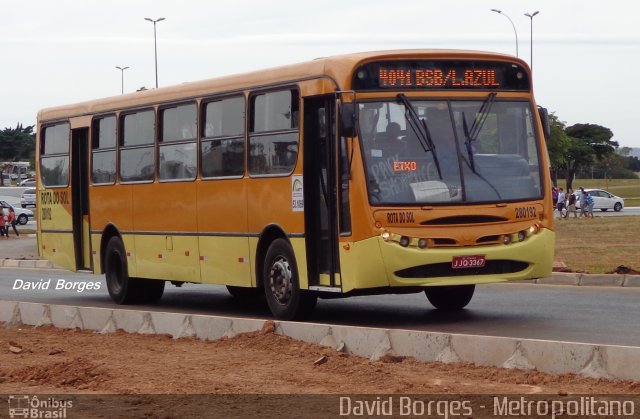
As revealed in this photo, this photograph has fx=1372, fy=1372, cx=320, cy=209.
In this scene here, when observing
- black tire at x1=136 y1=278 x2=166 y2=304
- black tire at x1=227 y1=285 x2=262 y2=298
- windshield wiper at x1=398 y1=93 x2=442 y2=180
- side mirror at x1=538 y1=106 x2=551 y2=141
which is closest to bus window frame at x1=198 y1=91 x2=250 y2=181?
windshield wiper at x1=398 y1=93 x2=442 y2=180

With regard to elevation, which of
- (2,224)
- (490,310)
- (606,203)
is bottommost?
(606,203)

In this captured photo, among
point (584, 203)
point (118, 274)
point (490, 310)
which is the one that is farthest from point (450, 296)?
point (584, 203)

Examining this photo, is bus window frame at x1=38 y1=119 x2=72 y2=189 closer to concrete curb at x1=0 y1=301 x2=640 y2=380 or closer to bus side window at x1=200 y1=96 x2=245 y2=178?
bus side window at x1=200 y1=96 x2=245 y2=178

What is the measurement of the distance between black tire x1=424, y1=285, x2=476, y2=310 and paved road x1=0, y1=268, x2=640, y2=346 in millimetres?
140

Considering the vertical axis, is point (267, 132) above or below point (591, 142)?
below

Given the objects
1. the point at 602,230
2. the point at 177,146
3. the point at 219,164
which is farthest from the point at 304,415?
the point at 602,230

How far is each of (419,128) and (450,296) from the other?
10.5ft

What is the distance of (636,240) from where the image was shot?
36312mm

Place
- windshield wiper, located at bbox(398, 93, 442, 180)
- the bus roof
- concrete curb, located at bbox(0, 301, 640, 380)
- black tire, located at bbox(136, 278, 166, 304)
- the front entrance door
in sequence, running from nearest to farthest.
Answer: concrete curb, located at bbox(0, 301, 640, 380) → windshield wiper, located at bbox(398, 93, 442, 180) → the bus roof → the front entrance door → black tire, located at bbox(136, 278, 166, 304)

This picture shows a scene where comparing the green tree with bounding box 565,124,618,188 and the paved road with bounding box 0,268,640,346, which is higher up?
the green tree with bounding box 565,124,618,188

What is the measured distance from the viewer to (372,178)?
1464 cm

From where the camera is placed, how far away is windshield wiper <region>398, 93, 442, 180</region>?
1477 cm

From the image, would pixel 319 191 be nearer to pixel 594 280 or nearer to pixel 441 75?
pixel 441 75

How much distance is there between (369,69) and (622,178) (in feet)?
512
